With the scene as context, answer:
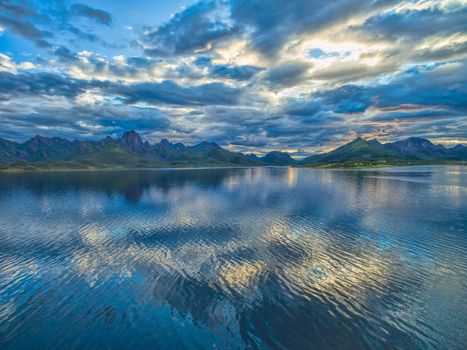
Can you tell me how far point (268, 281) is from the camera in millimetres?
32781

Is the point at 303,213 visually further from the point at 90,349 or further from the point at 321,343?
the point at 90,349

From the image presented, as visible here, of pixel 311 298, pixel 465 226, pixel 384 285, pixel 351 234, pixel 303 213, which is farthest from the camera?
pixel 303 213

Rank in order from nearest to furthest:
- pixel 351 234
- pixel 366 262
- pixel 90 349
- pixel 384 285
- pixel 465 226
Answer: pixel 90 349 → pixel 384 285 → pixel 366 262 → pixel 351 234 → pixel 465 226

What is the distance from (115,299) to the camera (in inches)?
1135

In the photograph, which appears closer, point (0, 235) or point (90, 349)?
point (90, 349)

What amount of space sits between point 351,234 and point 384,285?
23304mm

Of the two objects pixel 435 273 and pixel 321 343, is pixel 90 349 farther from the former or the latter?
pixel 435 273

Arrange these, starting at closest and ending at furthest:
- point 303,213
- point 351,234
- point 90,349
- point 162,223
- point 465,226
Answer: point 90,349 → point 351,234 → point 465,226 → point 162,223 → point 303,213

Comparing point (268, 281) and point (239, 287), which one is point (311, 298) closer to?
point (268, 281)

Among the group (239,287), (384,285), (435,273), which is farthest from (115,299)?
(435,273)

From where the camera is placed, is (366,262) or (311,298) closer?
(311,298)

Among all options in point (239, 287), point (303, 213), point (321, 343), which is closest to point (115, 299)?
point (239, 287)

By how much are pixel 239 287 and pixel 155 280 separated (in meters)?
11.0

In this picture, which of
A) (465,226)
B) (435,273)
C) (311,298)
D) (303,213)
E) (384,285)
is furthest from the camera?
(303,213)
